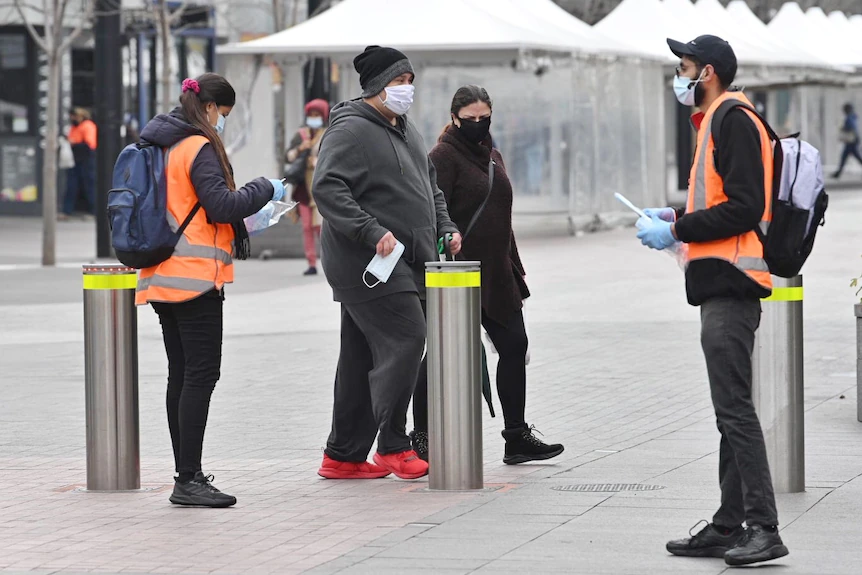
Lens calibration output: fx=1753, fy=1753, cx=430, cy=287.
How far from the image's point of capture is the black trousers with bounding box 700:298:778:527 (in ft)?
18.9

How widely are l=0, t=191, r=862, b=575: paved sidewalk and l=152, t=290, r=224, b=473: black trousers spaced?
0.92ft

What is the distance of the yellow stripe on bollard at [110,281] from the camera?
733 centimetres

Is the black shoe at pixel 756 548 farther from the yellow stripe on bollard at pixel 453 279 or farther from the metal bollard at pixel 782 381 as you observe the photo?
the yellow stripe on bollard at pixel 453 279

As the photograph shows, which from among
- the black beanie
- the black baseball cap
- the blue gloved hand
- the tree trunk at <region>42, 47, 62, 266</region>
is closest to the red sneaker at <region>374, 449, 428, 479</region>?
the black beanie

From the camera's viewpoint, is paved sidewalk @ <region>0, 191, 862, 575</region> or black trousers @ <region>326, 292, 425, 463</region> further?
black trousers @ <region>326, 292, 425, 463</region>

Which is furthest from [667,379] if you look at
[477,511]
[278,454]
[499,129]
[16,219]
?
[16,219]

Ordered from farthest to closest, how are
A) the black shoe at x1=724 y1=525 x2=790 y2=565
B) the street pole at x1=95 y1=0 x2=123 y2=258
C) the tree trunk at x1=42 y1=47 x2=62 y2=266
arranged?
the street pole at x1=95 y1=0 x2=123 y2=258 → the tree trunk at x1=42 y1=47 x2=62 y2=266 → the black shoe at x1=724 y1=525 x2=790 y2=565

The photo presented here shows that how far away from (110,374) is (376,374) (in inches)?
44.1

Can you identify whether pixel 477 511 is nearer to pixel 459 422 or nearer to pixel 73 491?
pixel 459 422

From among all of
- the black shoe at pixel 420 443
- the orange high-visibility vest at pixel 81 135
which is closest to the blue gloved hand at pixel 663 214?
the black shoe at pixel 420 443

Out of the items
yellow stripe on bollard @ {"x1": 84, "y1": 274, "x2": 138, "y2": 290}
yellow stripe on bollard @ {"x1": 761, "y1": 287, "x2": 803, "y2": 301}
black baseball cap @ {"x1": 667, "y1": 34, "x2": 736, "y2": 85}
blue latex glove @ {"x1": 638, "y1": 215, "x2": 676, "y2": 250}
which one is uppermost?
black baseball cap @ {"x1": 667, "y1": 34, "x2": 736, "y2": 85}

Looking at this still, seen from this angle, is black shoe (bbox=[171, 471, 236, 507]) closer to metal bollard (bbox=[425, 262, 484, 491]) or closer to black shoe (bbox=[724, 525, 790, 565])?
metal bollard (bbox=[425, 262, 484, 491])

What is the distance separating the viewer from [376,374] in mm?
7371

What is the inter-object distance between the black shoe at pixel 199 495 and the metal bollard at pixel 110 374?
47cm
